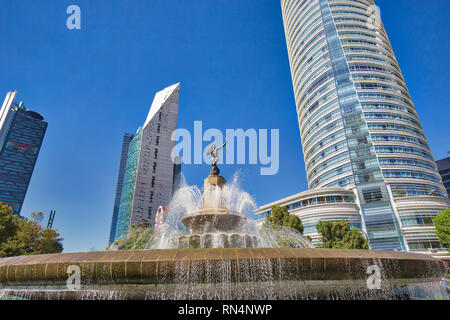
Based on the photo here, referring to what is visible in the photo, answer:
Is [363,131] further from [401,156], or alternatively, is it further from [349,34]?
[349,34]

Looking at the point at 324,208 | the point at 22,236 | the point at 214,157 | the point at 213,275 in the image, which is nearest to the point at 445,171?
the point at 324,208

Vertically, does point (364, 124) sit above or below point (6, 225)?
above

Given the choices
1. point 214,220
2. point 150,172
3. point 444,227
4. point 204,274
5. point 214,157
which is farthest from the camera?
point 150,172

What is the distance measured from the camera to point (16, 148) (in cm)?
13300

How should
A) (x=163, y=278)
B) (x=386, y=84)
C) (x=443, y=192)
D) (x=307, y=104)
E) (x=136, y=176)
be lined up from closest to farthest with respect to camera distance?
(x=163, y=278) < (x=443, y=192) < (x=386, y=84) < (x=307, y=104) < (x=136, y=176)

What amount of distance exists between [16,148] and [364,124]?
166 metres

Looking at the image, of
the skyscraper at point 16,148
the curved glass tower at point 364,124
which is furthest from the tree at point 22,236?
the skyscraper at point 16,148

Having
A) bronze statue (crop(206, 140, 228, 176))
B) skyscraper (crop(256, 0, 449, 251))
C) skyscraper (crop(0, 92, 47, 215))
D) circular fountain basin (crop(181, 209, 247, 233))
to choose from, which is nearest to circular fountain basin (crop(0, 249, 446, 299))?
circular fountain basin (crop(181, 209, 247, 233))

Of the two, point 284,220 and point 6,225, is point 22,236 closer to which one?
point 6,225

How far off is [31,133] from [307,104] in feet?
508

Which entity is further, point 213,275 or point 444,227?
point 444,227

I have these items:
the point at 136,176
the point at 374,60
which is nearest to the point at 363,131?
the point at 374,60

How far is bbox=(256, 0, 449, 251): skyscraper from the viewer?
43156mm

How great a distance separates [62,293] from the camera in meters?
5.65
